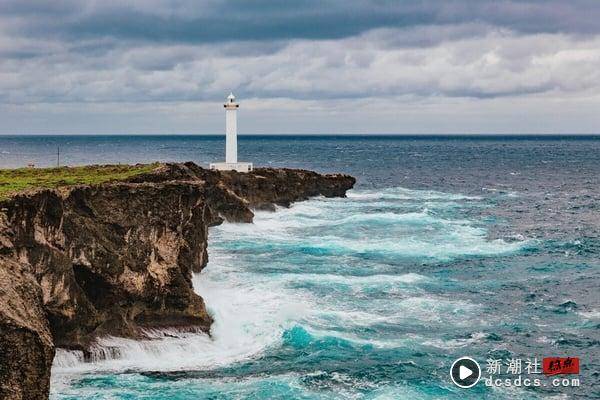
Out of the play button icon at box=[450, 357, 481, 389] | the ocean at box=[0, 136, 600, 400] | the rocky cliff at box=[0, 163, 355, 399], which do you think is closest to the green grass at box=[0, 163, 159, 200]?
the rocky cliff at box=[0, 163, 355, 399]

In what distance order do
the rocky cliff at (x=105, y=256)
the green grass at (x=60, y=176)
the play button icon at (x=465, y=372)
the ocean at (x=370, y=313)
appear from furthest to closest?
the green grass at (x=60, y=176) → the play button icon at (x=465, y=372) → the ocean at (x=370, y=313) → the rocky cliff at (x=105, y=256)

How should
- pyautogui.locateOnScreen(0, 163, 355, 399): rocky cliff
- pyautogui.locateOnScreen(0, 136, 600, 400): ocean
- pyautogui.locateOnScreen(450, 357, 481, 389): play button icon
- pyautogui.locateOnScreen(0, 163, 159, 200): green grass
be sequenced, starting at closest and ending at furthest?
pyautogui.locateOnScreen(0, 163, 355, 399): rocky cliff
pyautogui.locateOnScreen(0, 136, 600, 400): ocean
pyautogui.locateOnScreen(450, 357, 481, 389): play button icon
pyautogui.locateOnScreen(0, 163, 159, 200): green grass

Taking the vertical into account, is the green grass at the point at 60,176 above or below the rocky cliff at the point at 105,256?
above

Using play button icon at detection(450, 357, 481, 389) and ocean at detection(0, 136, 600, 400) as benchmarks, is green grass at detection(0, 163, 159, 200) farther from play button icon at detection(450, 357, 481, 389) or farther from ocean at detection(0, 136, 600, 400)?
play button icon at detection(450, 357, 481, 389)

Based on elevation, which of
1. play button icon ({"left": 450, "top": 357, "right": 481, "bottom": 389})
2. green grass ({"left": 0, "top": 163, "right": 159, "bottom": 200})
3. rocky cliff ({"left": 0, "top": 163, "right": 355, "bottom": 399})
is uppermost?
green grass ({"left": 0, "top": 163, "right": 159, "bottom": 200})

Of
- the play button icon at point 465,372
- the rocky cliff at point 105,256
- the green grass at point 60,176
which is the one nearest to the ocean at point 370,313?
the play button icon at point 465,372

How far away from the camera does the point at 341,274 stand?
4862 cm

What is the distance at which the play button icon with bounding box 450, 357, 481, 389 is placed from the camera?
98.5 feet

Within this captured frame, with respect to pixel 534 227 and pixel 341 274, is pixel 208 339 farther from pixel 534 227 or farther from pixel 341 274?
pixel 534 227

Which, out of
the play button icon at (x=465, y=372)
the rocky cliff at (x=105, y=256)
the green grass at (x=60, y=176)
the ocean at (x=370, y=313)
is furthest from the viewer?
the green grass at (x=60, y=176)

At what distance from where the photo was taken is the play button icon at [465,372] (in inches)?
1182

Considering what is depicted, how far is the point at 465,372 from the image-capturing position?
30.9 metres

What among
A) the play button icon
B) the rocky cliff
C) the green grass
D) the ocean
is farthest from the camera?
the green grass

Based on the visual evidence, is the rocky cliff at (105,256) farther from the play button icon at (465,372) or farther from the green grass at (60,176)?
the play button icon at (465,372)
